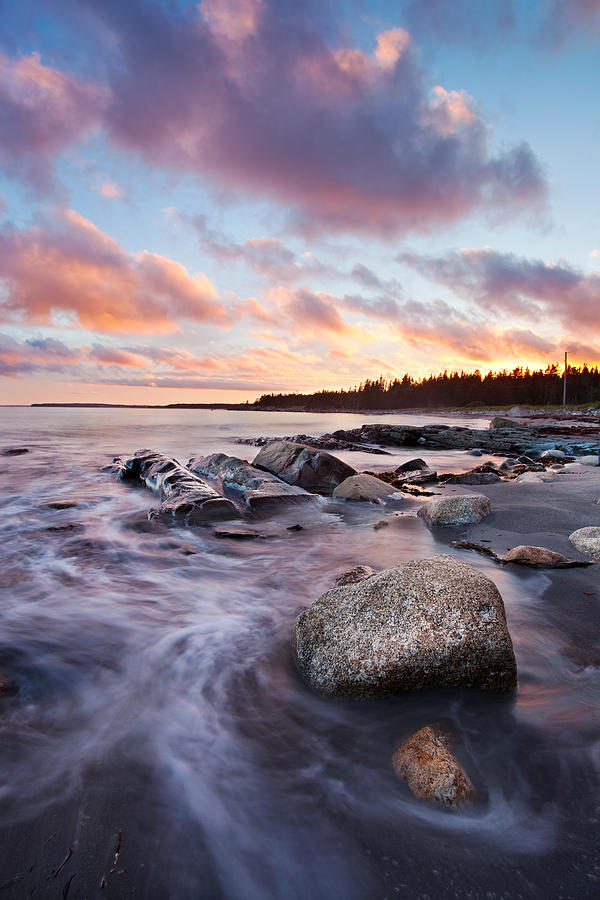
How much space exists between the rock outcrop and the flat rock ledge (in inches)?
203

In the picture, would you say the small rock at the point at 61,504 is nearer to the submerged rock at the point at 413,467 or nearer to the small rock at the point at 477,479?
the submerged rock at the point at 413,467

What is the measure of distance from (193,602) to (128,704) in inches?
60.4

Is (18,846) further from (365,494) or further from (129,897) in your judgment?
(365,494)

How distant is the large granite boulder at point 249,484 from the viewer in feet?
26.3

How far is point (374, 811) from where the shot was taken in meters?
1.97

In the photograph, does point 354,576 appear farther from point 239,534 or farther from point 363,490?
point 363,490

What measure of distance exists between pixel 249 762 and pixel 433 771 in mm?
992

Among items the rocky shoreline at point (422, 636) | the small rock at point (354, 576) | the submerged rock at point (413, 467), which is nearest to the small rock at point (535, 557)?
the rocky shoreline at point (422, 636)

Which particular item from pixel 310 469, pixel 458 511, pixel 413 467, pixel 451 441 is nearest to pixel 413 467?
pixel 413 467

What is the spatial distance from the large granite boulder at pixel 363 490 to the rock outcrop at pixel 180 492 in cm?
245

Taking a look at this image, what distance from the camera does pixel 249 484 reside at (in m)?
9.39

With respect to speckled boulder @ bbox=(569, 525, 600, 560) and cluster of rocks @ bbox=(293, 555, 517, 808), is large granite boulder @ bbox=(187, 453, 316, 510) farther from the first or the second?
cluster of rocks @ bbox=(293, 555, 517, 808)

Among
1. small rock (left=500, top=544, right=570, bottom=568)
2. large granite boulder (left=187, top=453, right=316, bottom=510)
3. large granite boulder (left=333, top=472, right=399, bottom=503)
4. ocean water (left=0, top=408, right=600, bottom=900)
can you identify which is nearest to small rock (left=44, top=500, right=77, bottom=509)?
large granite boulder (left=187, top=453, right=316, bottom=510)

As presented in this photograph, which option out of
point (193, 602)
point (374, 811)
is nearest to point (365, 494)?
point (193, 602)
